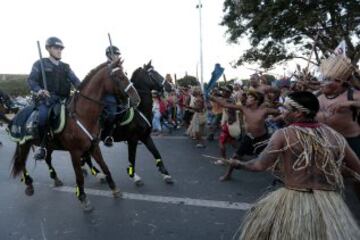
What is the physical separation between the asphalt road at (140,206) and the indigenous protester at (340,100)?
1.21m

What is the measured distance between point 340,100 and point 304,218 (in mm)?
2059

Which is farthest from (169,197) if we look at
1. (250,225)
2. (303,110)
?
(303,110)

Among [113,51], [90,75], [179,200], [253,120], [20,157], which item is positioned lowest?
[179,200]

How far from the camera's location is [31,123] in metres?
6.29

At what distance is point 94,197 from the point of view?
6.44m

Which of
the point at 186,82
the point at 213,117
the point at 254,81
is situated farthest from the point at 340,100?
the point at 186,82

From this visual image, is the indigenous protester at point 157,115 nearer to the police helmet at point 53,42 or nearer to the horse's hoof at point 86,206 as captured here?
the police helmet at point 53,42

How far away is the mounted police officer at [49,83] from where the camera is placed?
6.07m

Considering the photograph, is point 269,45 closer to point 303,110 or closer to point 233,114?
point 233,114

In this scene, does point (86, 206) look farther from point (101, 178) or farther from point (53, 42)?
point (53, 42)

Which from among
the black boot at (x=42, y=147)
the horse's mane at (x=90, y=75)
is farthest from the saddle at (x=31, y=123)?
the horse's mane at (x=90, y=75)

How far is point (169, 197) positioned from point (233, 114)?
284 centimetres

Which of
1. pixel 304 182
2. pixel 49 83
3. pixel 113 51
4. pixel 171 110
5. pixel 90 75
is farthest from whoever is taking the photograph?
pixel 171 110

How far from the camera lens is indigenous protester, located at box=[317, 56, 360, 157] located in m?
4.43
